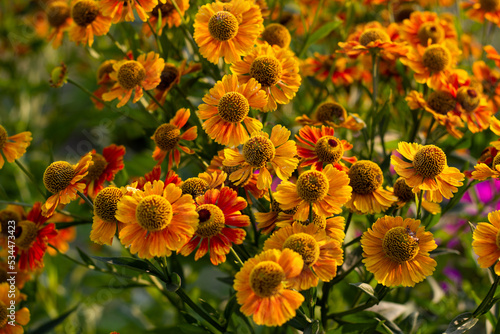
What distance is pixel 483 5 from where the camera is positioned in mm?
1377

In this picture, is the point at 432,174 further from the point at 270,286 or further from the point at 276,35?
the point at 276,35

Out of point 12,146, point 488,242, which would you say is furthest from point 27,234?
point 488,242

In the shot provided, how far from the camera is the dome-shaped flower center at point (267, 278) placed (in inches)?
25.7

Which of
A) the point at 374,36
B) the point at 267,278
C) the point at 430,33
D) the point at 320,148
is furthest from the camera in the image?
the point at 430,33

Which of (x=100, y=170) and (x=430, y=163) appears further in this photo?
(x=100, y=170)

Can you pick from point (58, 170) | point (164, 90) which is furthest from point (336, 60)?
point (58, 170)

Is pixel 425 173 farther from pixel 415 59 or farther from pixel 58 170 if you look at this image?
pixel 58 170

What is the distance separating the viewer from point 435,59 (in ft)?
3.51

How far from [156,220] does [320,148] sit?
32cm

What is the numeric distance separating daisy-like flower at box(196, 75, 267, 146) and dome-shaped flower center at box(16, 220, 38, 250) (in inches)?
17.3

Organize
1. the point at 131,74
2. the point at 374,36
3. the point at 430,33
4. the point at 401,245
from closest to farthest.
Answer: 1. the point at 401,245
2. the point at 131,74
3. the point at 374,36
4. the point at 430,33

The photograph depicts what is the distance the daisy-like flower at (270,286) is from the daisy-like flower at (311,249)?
0.02 metres

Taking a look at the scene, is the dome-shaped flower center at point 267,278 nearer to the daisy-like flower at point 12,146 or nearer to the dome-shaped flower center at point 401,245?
the dome-shaped flower center at point 401,245

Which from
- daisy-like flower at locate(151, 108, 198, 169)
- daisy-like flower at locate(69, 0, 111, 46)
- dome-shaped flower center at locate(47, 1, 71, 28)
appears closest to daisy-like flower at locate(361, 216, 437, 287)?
daisy-like flower at locate(151, 108, 198, 169)
